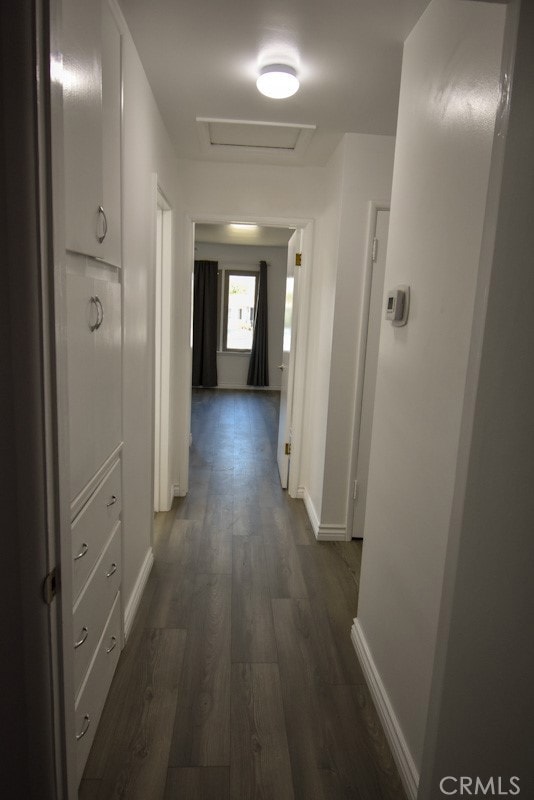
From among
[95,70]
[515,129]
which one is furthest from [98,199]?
Answer: [515,129]

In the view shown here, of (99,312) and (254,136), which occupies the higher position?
(254,136)

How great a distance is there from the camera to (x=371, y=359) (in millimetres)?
3105

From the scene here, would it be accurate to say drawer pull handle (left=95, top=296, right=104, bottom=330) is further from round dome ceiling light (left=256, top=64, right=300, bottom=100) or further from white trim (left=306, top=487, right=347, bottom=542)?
white trim (left=306, top=487, right=347, bottom=542)

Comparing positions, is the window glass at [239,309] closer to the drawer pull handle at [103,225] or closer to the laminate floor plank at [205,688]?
the laminate floor plank at [205,688]

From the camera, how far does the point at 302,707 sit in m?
1.87

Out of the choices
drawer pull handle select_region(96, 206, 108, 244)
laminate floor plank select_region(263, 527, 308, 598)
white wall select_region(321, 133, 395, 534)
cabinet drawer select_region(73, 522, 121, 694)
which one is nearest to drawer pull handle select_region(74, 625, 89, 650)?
cabinet drawer select_region(73, 522, 121, 694)

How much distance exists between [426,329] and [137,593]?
181 cm

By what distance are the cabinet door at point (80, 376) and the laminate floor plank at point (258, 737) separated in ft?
3.37

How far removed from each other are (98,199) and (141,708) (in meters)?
1.72

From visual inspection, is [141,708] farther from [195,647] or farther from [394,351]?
[394,351]

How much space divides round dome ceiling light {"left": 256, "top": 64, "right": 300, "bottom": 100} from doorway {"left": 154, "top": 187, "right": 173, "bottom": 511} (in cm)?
96

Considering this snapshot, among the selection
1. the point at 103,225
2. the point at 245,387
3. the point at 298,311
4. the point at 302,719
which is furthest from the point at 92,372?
the point at 245,387

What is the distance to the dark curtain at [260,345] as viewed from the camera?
337 inches

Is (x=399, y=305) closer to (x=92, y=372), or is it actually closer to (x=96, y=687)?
(x=92, y=372)
